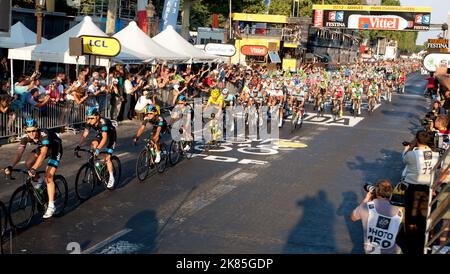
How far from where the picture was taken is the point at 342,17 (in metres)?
45.7

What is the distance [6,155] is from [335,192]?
8.18m

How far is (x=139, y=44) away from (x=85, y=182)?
49.4ft

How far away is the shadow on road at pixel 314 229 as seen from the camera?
876 centimetres

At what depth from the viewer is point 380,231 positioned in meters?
6.55

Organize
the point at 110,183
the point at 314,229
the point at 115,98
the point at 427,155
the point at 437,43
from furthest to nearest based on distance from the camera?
the point at 437,43, the point at 115,98, the point at 110,183, the point at 314,229, the point at 427,155

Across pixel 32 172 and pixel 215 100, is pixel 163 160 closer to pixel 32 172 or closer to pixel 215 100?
pixel 215 100

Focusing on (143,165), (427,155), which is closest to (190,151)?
(143,165)

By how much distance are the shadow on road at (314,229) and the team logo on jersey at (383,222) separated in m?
2.18

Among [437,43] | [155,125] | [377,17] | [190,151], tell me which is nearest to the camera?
[155,125]
